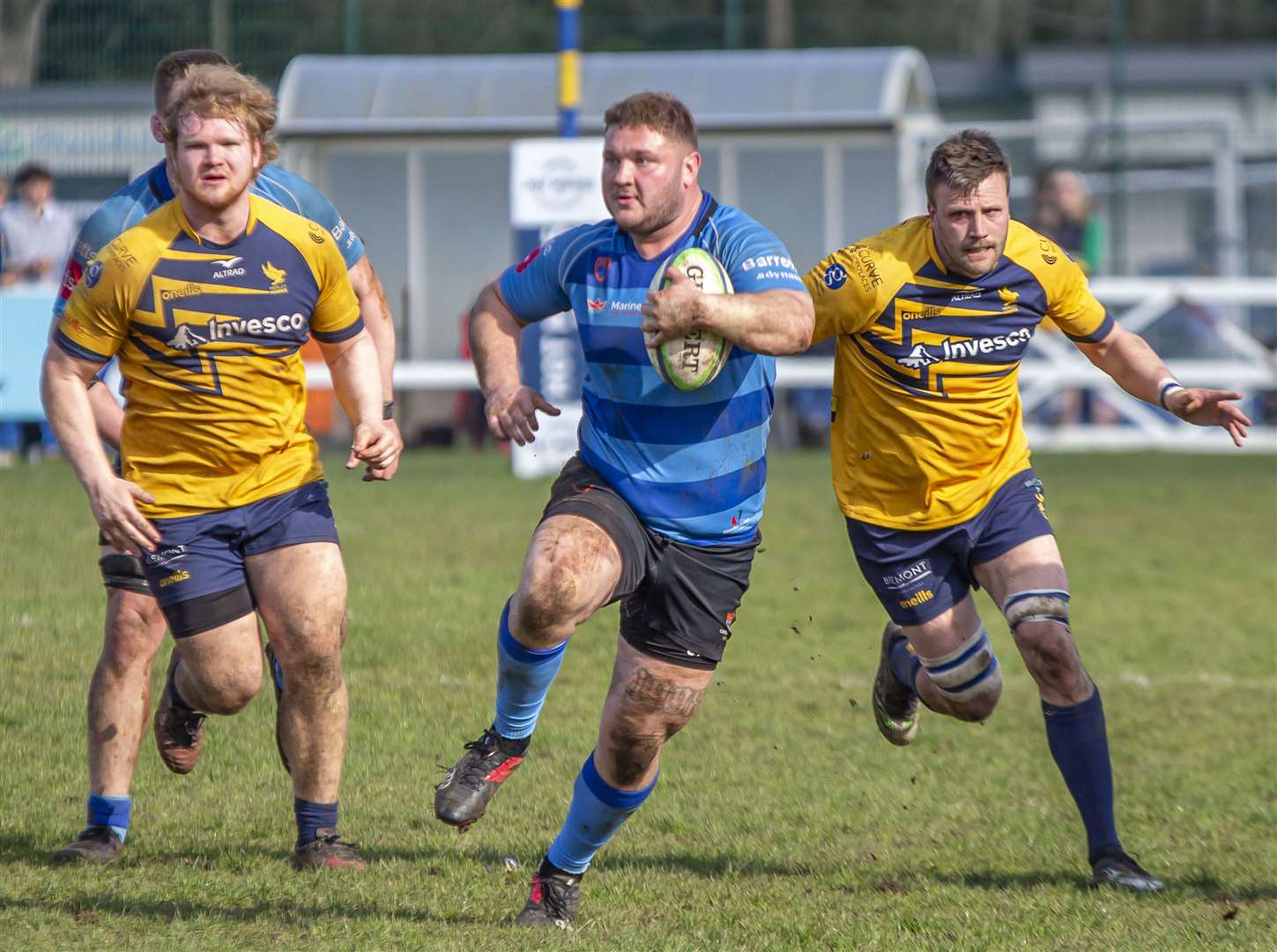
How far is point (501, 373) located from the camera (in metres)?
5.30

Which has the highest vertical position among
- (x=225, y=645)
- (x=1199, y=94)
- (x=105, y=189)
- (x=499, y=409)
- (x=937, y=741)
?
(x=1199, y=94)

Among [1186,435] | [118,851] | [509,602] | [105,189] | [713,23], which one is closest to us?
[509,602]

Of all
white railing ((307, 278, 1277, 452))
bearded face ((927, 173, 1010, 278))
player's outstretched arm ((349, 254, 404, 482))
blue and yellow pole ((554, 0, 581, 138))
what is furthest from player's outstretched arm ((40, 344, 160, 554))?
white railing ((307, 278, 1277, 452))

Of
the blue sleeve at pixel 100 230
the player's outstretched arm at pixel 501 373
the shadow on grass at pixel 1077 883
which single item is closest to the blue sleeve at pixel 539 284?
the player's outstretched arm at pixel 501 373

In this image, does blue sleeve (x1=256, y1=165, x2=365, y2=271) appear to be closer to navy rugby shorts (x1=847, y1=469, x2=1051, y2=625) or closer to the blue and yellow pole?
navy rugby shorts (x1=847, y1=469, x2=1051, y2=625)

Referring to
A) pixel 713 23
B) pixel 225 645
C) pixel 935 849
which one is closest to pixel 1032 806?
pixel 935 849

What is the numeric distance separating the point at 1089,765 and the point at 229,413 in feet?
9.58

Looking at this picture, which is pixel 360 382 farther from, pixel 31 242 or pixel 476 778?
pixel 31 242

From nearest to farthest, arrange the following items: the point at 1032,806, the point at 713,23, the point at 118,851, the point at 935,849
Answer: the point at 118,851, the point at 935,849, the point at 1032,806, the point at 713,23

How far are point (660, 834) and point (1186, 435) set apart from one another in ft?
45.6

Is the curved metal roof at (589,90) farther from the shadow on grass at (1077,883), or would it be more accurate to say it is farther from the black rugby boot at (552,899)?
the black rugby boot at (552,899)

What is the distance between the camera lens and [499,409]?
507 centimetres

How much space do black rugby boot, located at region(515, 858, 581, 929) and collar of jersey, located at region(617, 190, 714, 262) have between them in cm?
178

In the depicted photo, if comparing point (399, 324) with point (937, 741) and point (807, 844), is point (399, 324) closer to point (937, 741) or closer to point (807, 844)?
point (937, 741)
